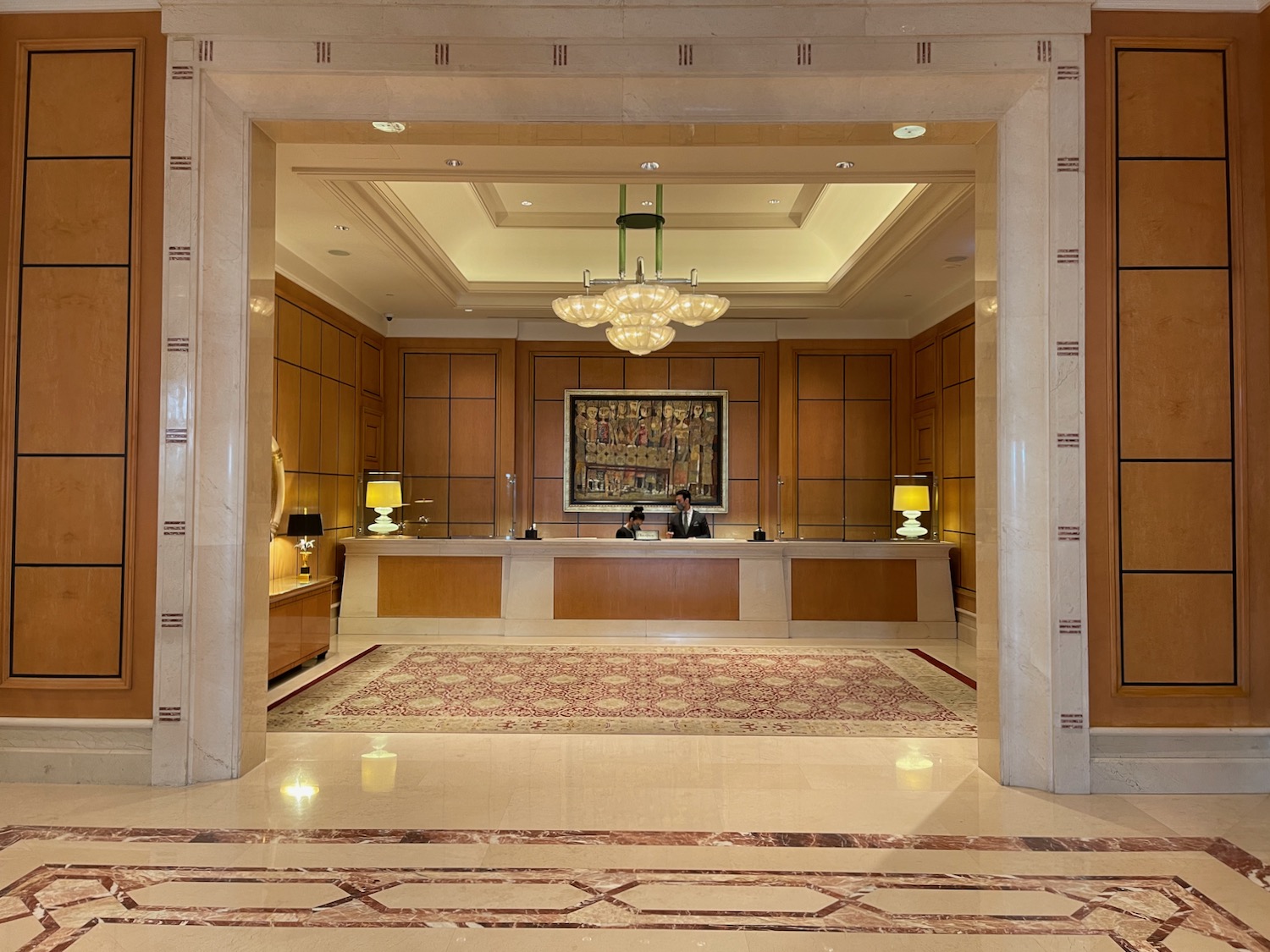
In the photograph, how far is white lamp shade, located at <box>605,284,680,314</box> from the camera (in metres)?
7.38

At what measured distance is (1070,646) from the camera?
3.96 metres

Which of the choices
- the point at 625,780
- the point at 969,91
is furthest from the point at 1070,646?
the point at 969,91

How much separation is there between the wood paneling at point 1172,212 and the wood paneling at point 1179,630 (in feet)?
5.11

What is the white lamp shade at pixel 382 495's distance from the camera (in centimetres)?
908

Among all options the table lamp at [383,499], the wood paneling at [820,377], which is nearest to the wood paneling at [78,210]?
the table lamp at [383,499]

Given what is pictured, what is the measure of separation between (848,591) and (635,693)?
3439 millimetres

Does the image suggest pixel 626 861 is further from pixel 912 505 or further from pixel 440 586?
pixel 912 505

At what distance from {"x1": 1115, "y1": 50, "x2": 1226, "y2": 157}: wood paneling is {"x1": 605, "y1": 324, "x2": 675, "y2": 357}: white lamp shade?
4435 millimetres

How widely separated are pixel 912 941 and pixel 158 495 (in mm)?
3766

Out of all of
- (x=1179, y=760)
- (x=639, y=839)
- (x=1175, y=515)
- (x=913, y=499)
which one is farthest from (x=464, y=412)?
(x=1179, y=760)

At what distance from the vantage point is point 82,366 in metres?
4.07

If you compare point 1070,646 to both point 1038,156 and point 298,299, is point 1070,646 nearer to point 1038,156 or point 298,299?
point 1038,156

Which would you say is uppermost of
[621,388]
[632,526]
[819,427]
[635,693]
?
[621,388]

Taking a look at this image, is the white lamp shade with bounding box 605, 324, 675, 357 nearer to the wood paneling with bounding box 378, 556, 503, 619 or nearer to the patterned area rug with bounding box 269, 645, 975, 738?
the wood paneling with bounding box 378, 556, 503, 619
